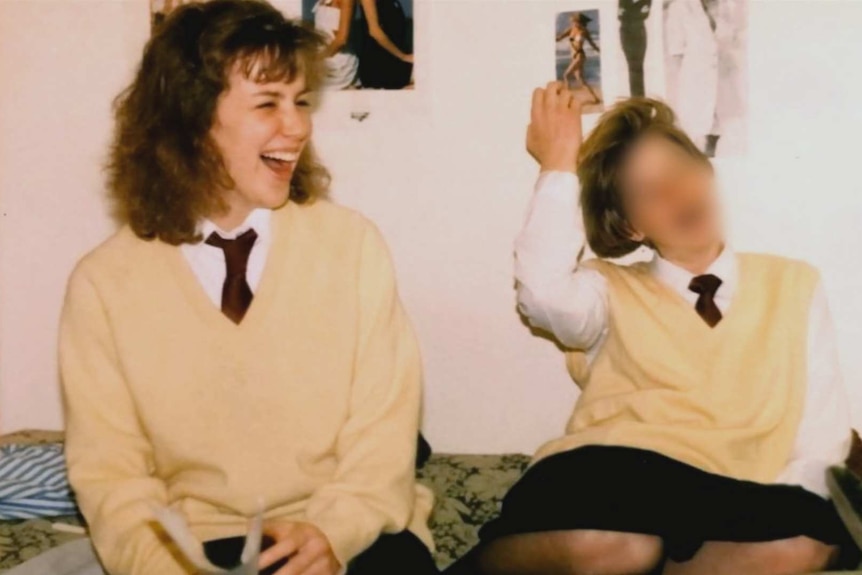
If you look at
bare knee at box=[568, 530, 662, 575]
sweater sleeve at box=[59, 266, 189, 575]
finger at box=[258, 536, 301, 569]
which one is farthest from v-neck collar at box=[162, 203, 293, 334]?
bare knee at box=[568, 530, 662, 575]

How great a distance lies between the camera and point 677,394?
142 centimetres

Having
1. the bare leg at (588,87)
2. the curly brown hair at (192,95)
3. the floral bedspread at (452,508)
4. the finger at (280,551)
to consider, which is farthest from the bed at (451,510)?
the bare leg at (588,87)

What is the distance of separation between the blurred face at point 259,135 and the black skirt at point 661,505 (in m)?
0.52

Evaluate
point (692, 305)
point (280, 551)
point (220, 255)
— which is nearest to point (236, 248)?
point (220, 255)

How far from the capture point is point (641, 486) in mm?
1310

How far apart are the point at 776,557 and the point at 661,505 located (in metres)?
0.14

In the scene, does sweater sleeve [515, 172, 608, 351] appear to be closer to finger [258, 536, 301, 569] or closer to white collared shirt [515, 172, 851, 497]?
white collared shirt [515, 172, 851, 497]

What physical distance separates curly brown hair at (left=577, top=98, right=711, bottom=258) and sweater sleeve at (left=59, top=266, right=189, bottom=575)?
71cm

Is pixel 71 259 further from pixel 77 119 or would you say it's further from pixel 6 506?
pixel 6 506

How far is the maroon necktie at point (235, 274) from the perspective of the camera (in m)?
1.37

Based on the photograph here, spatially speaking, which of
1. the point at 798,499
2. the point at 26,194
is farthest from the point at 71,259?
the point at 798,499

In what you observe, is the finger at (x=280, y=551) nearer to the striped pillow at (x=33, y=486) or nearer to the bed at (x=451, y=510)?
the bed at (x=451, y=510)

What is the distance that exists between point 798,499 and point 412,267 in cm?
73

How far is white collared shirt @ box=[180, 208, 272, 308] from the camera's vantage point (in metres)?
1.39
